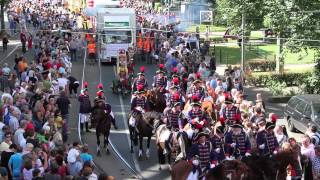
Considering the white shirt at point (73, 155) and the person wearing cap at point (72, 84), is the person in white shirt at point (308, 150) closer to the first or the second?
the white shirt at point (73, 155)

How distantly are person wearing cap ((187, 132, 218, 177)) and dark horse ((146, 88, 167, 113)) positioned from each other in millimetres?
7010

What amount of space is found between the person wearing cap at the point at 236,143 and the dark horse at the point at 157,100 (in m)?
6.49

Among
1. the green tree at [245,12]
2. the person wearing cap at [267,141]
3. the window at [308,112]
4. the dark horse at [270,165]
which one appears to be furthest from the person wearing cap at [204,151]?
the green tree at [245,12]

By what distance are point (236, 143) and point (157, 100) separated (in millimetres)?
6945

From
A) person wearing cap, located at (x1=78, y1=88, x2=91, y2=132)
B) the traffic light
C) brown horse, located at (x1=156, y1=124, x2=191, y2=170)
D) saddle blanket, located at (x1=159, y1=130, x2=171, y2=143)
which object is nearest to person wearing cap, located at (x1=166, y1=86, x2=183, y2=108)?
brown horse, located at (x1=156, y1=124, x2=191, y2=170)

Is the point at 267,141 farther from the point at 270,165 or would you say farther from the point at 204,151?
the point at 270,165

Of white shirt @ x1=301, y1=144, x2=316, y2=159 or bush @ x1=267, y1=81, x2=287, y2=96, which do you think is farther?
bush @ x1=267, y1=81, x2=287, y2=96

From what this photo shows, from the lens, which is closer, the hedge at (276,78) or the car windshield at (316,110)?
the car windshield at (316,110)

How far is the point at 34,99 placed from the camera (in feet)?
69.1

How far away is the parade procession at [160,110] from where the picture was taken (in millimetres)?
14947

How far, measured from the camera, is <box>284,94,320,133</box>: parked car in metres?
23.0

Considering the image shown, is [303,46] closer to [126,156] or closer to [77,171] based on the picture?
[126,156]

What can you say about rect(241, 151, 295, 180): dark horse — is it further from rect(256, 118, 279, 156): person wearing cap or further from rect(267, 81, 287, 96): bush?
rect(267, 81, 287, 96): bush

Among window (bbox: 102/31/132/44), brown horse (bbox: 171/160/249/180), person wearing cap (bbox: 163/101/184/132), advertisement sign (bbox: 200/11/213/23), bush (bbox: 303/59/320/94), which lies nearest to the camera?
brown horse (bbox: 171/160/249/180)
